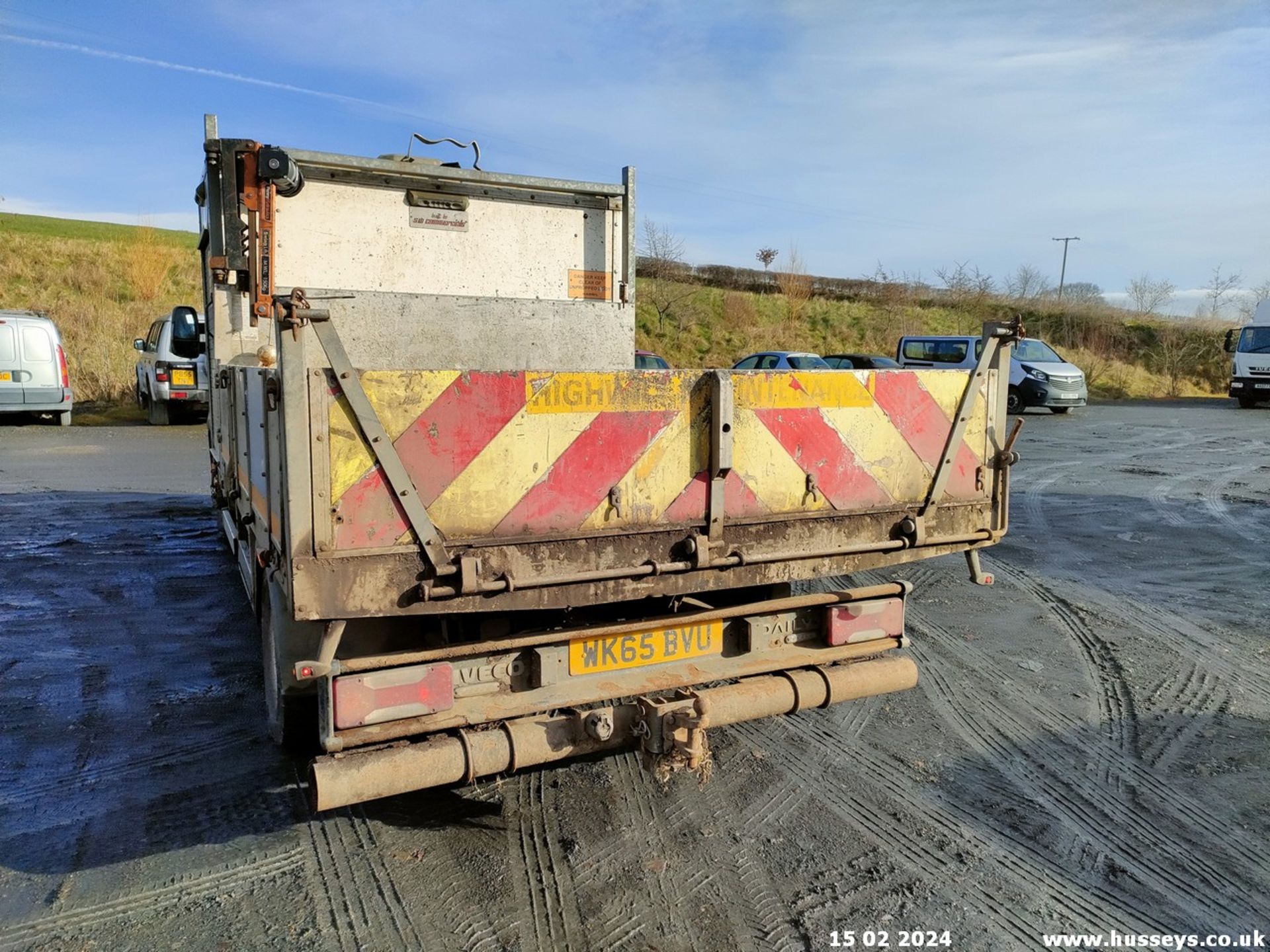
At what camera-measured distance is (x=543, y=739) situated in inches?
129

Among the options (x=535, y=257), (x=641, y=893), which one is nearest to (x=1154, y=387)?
(x=535, y=257)

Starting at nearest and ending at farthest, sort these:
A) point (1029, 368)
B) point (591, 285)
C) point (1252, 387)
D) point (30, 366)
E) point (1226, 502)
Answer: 1. point (591, 285)
2. point (1226, 502)
3. point (30, 366)
4. point (1029, 368)
5. point (1252, 387)

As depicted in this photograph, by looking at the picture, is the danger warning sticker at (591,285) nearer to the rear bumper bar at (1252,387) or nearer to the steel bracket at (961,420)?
the steel bracket at (961,420)

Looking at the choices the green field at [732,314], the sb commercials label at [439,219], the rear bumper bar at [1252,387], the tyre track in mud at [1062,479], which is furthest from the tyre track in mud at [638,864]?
the rear bumper bar at [1252,387]

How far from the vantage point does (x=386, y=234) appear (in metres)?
5.58

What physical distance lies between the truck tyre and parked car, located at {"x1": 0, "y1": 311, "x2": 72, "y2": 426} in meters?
16.1

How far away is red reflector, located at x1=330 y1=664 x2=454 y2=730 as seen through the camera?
3.02m

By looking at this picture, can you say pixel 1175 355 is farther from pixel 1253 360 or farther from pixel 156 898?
pixel 156 898

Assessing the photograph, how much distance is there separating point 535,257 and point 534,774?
11.2 feet

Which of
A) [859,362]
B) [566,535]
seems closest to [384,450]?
[566,535]

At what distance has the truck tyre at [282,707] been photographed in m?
3.62

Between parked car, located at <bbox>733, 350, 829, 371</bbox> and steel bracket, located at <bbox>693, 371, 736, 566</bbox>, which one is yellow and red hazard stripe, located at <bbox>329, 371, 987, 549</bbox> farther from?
parked car, located at <bbox>733, 350, 829, 371</bbox>

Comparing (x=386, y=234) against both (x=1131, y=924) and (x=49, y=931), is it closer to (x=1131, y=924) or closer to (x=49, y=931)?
(x=49, y=931)

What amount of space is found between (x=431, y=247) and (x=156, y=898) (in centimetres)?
396
